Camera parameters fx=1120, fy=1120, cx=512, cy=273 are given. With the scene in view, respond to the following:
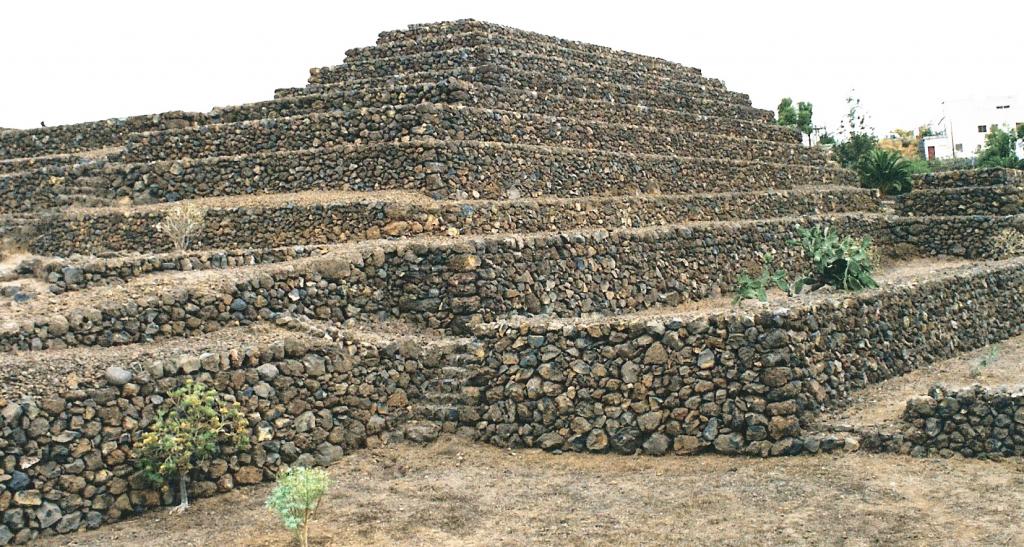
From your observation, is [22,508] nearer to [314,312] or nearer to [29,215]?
[314,312]

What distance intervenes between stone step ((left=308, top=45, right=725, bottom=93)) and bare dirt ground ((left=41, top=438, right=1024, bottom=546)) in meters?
10.1

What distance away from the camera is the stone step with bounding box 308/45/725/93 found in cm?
2005

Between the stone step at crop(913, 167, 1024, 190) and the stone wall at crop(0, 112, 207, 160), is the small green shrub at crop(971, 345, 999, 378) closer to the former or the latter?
the stone step at crop(913, 167, 1024, 190)

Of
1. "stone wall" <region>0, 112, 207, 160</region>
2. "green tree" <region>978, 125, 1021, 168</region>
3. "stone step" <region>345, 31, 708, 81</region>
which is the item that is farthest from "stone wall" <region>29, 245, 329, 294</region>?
"green tree" <region>978, 125, 1021, 168</region>

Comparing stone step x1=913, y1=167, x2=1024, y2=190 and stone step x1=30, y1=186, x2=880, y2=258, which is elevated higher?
stone step x1=30, y1=186, x2=880, y2=258

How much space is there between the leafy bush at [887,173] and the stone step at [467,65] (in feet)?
36.7

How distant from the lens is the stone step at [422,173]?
16359mm

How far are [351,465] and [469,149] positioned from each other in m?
6.26

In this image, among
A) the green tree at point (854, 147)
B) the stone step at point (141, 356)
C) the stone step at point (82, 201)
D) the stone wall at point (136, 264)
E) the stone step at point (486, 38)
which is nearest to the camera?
the stone step at point (141, 356)

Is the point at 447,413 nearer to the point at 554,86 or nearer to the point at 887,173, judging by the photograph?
the point at 554,86

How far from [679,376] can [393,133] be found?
Answer: 7.24 meters

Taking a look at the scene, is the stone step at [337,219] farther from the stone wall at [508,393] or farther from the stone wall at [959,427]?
the stone wall at [959,427]

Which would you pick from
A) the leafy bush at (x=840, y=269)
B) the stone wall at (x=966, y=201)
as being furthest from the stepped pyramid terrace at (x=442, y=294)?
the stone wall at (x=966, y=201)

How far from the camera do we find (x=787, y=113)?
5103cm
